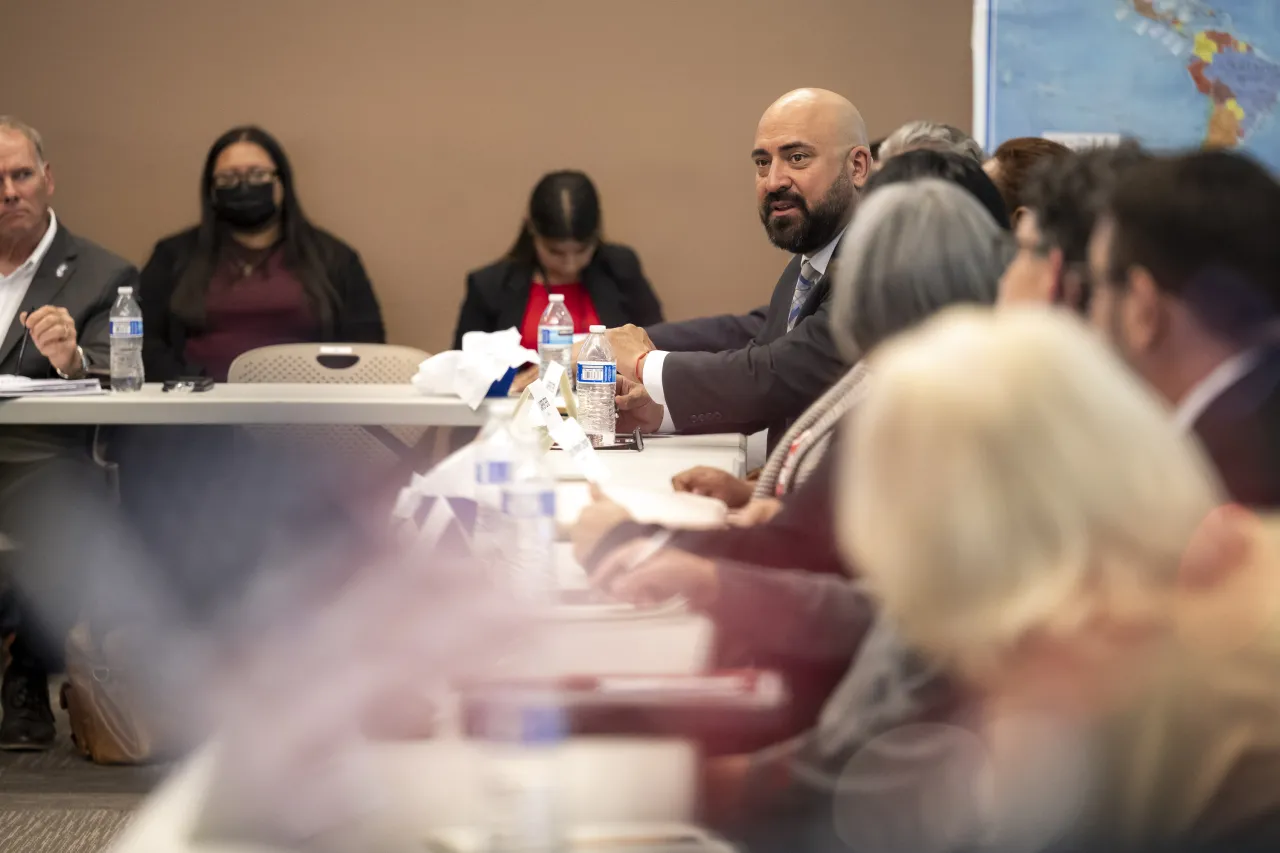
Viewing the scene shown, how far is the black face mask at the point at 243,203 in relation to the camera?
4.33m

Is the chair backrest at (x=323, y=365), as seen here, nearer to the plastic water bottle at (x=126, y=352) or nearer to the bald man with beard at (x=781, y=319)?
the plastic water bottle at (x=126, y=352)

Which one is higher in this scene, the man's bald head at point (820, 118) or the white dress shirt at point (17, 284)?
the man's bald head at point (820, 118)

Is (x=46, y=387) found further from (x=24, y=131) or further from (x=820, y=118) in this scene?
(x=820, y=118)

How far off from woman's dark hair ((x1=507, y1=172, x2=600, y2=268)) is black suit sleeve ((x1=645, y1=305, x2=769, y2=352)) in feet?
2.87

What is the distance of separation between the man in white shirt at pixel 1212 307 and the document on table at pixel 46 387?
106 inches

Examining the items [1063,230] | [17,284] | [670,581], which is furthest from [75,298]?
[1063,230]

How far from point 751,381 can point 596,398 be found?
0.34 m

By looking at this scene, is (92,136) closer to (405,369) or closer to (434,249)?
(434,249)

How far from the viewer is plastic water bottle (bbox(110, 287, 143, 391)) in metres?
3.41

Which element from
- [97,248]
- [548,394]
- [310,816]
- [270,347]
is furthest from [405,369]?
[310,816]

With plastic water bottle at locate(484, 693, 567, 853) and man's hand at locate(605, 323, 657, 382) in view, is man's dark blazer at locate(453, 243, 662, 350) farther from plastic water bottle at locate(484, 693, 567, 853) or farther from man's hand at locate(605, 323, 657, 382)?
plastic water bottle at locate(484, 693, 567, 853)

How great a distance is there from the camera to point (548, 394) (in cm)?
273

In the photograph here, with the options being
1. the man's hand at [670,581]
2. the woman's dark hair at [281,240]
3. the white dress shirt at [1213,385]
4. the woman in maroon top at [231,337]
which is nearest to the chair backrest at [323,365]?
Result: the woman in maroon top at [231,337]

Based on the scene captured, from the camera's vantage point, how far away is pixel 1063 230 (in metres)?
1.41
